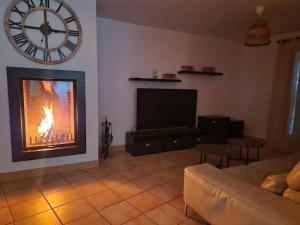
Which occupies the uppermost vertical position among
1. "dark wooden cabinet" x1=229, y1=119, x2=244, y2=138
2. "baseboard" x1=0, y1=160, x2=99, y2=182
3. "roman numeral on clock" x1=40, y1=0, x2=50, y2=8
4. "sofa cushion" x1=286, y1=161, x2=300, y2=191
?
"roman numeral on clock" x1=40, y1=0, x2=50, y2=8

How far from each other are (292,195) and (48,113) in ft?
9.33

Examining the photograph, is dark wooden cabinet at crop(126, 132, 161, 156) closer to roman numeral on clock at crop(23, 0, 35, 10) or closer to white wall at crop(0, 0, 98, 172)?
white wall at crop(0, 0, 98, 172)

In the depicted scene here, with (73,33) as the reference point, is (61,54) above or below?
below

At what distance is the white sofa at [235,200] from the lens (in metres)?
1.21

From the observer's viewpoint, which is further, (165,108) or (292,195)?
(165,108)

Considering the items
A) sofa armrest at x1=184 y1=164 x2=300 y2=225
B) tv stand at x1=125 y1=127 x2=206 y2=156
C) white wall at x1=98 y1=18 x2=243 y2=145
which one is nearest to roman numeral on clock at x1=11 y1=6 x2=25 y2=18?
white wall at x1=98 y1=18 x2=243 y2=145

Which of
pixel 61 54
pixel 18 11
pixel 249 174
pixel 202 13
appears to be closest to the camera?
pixel 249 174

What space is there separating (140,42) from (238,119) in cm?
329

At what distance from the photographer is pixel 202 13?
3209 mm

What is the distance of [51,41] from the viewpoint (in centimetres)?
265

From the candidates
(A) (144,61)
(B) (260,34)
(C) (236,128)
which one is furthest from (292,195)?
(C) (236,128)

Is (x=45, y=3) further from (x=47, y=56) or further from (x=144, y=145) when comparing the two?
(x=144, y=145)

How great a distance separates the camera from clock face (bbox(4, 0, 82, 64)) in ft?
8.01

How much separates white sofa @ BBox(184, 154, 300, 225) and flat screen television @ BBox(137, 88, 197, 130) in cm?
217
